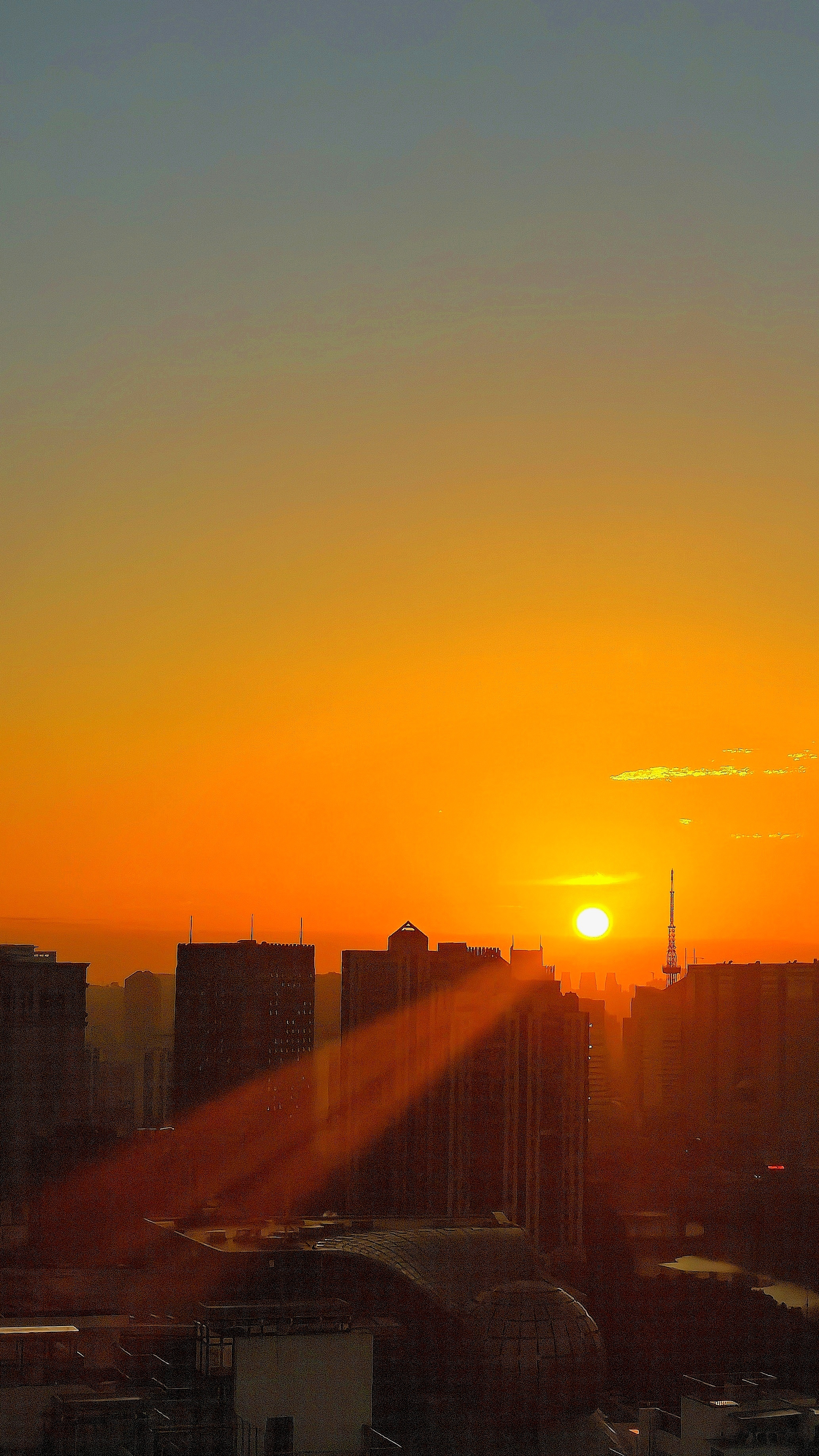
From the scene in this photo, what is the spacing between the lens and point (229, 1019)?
87812 mm

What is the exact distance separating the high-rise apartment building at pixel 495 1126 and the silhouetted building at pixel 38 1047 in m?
17.5

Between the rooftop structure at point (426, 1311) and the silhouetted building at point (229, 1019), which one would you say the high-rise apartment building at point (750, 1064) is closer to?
the silhouetted building at point (229, 1019)

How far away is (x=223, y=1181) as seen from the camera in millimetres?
74062

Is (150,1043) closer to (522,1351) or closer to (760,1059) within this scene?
(760,1059)

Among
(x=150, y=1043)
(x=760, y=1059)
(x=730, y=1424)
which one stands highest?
(x=730, y=1424)

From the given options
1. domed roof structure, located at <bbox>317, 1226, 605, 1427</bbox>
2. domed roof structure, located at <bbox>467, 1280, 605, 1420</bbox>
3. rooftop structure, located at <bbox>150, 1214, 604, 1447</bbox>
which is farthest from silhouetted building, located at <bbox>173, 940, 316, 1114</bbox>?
domed roof structure, located at <bbox>467, 1280, 605, 1420</bbox>

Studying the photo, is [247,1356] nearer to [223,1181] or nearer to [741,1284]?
[741,1284]

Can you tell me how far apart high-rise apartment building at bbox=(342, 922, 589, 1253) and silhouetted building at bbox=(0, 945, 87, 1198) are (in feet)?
57.5

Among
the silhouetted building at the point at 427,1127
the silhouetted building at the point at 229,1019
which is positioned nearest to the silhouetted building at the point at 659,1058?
the silhouetted building at the point at 229,1019

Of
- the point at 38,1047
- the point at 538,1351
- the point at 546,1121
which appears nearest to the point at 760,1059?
the point at 546,1121

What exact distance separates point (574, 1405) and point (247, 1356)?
9368 millimetres

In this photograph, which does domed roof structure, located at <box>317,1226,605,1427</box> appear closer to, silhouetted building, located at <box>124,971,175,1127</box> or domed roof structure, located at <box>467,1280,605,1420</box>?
domed roof structure, located at <box>467,1280,605,1420</box>

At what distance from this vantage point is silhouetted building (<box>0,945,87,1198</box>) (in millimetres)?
77438

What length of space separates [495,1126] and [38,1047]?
27495 millimetres
